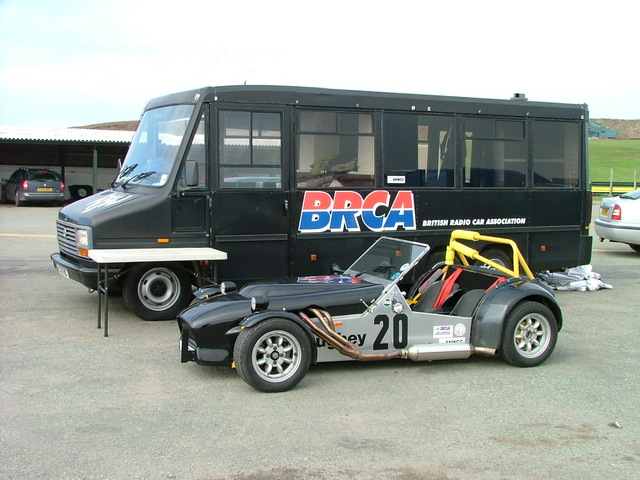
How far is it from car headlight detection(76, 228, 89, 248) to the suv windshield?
3.13 m

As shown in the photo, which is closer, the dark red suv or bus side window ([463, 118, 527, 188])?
bus side window ([463, 118, 527, 188])

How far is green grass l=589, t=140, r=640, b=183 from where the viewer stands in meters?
53.6

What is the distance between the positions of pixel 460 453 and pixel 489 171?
6.53 meters

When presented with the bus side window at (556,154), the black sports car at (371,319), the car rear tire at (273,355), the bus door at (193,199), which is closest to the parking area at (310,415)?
the car rear tire at (273,355)

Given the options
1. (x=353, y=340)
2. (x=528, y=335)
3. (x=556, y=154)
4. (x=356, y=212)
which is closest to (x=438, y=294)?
(x=528, y=335)

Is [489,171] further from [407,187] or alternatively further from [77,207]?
[77,207]

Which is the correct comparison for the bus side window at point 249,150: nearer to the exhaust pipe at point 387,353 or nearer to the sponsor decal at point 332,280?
the sponsor decal at point 332,280

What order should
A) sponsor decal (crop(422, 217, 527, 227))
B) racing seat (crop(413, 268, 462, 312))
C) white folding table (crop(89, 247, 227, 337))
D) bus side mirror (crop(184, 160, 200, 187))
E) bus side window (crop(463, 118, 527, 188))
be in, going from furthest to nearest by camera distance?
bus side window (crop(463, 118, 527, 188)) < sponsor decal (crop(422, 217, 527, 227)) < bus side mirror (crop(184, 160, 200, 187)) < white folding table (crop(89, 247, 227, 337)) < racing seat (crop(413, 268, 462, 312))

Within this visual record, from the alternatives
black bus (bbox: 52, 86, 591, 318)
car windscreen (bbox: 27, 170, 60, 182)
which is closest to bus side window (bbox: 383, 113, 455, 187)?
black bus (bbox: 52, 86, 591, 318)

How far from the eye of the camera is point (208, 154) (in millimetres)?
8562

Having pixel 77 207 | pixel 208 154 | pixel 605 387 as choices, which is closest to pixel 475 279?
pixel 605 387

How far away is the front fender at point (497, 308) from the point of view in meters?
6.33

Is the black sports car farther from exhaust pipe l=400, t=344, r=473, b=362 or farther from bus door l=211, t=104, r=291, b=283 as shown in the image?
bus door l=211, t=104, r=291, b=283

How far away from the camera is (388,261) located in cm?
678
